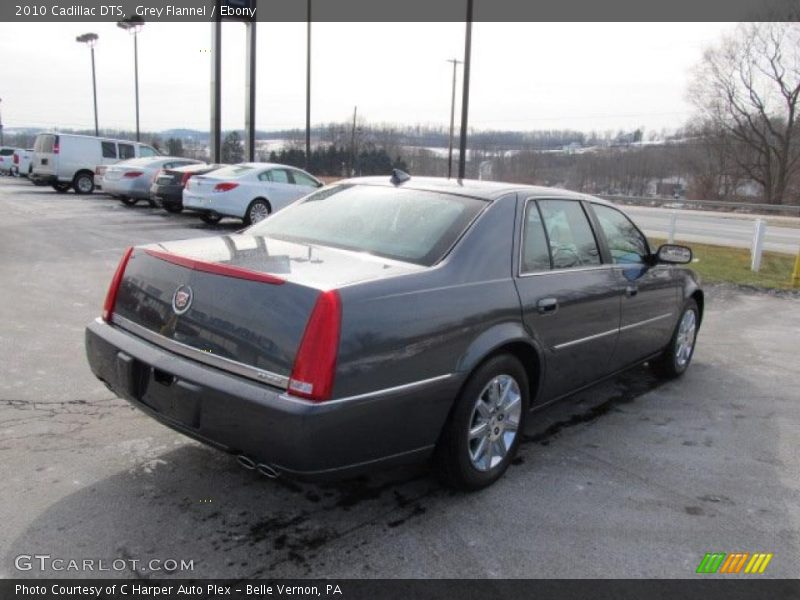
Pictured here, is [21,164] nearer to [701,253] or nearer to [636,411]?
[701,253]

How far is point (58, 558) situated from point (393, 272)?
1842mm

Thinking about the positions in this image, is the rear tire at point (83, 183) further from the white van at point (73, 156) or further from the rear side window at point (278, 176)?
the rear side window at point (278, 176)

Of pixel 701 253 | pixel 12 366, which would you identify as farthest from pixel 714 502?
pixel 701 253

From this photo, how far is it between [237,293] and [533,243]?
70.8 inches

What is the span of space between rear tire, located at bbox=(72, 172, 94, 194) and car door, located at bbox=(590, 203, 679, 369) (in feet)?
75.6

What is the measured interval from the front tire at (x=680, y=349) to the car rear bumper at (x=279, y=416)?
309 centimetres

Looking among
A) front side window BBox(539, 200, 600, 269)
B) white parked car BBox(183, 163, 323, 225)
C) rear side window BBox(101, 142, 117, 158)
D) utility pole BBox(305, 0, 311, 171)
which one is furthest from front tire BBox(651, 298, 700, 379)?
utility pole BBox(305, 0, 311, 171)

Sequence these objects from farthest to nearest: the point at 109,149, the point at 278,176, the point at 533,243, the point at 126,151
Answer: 1. the point at 126,151
2. the point at 109,149
3. the point at 278,176
4. the point at 533,243

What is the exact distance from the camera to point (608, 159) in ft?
176

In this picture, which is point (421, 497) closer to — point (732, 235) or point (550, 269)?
point (550, 269)

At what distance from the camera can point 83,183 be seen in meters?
23.7

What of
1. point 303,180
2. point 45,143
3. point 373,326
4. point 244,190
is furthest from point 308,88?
point 373,326

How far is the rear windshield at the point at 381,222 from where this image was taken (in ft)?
11.3

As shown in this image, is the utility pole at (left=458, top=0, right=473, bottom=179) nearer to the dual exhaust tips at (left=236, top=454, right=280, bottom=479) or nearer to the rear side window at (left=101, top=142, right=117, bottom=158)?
the rear side window at (left=101, top=142, right=117, bottom=158)
